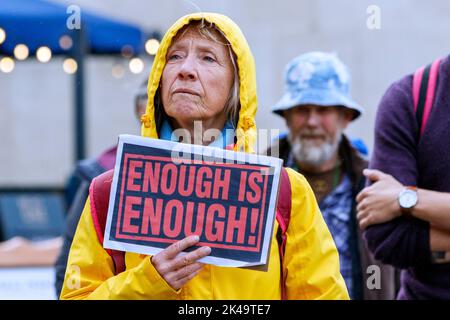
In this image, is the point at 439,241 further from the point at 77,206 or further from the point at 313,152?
the point at 77,206

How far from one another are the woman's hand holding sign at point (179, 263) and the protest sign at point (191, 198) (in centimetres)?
5

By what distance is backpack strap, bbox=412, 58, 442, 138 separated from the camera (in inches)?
129

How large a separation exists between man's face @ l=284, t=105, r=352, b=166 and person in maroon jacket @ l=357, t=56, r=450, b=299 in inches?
43.0

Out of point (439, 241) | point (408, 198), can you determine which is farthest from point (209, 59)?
point (439, 241)

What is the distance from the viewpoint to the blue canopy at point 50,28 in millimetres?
8266

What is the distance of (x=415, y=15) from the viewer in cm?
923

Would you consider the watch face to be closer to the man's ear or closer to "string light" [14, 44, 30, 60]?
the man's ear

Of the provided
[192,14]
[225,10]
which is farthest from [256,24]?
[192,14]

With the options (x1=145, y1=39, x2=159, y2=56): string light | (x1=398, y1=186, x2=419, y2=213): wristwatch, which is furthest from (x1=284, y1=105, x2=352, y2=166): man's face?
(x1=145, y1=39, x2=159, y2=56): string light

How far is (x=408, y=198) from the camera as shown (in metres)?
3.23

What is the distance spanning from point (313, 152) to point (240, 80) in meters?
1.75

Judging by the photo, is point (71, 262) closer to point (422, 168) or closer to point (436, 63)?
point (422, 168)

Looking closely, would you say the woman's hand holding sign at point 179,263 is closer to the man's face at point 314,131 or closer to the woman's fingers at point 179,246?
the woman's fingers at point 179,246
